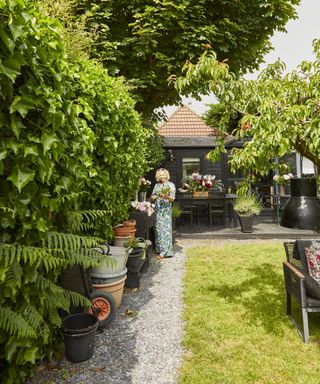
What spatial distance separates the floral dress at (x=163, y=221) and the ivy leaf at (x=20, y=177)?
5678mm

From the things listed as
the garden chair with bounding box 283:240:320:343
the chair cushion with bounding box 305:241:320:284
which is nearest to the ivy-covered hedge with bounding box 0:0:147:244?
the garden chair with bounding box 283:240:320:343

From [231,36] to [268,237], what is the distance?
21.3 feet

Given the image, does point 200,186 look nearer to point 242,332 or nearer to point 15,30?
point 242,332

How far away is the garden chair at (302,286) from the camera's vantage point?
3787 mm

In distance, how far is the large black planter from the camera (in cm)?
295

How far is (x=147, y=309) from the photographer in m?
5.04

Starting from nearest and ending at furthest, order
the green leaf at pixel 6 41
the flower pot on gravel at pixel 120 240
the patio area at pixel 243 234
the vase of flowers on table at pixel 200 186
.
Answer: the green leaf at pixel 6 41 → the flower pot on gravel at pixel 120 240 → the patio area at pixel 243 234 → the vase of flowers on table at pixel 200 186

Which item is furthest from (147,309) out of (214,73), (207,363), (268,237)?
(268,237)

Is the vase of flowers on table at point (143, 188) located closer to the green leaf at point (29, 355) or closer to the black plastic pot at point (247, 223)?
the black plastic pot at point (247, 223)

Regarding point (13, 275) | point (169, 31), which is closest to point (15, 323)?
point (13, 275)

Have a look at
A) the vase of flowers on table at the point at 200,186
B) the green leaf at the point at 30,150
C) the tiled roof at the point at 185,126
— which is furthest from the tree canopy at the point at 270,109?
the tiled roof at the point at 185,126

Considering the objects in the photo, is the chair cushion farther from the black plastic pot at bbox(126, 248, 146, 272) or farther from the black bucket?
the black bucket

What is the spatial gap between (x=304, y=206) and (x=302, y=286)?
1327mm

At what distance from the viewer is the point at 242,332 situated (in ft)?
13.6
